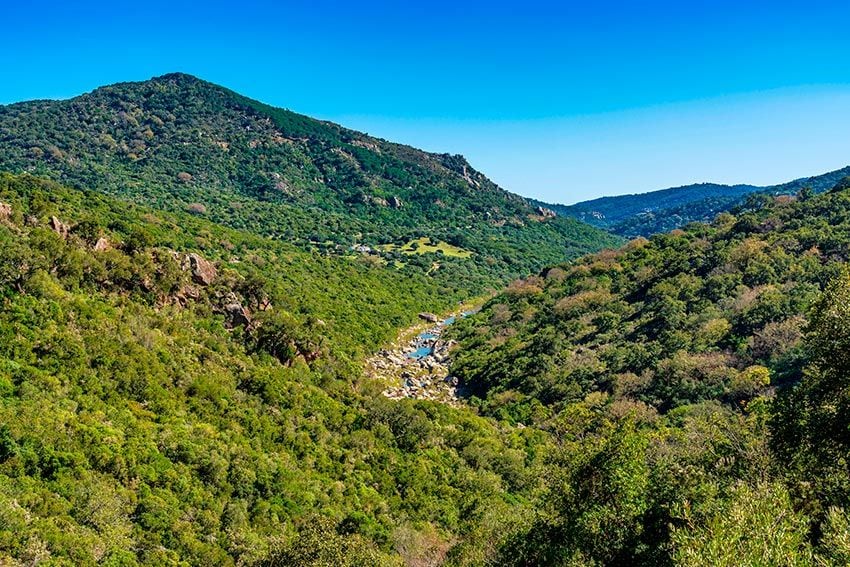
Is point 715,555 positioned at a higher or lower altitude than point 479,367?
higher

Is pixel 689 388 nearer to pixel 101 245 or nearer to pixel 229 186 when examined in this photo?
pixel 101 245

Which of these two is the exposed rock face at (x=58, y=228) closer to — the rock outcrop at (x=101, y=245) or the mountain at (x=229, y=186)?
the rock outcrop at (x=101, y=245)

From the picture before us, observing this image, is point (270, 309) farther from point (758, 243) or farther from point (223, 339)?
point (758, 243)

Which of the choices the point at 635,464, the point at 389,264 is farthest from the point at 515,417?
the point at 389,264

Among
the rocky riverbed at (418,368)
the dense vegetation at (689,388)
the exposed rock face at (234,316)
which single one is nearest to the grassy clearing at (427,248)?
the dense vegetation at (689,388)

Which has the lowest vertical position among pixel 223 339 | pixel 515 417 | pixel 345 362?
pixel 515 417

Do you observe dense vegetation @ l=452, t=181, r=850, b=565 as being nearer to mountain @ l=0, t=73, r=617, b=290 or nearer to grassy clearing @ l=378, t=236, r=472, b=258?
grassy clearing @ l=378, t=236, r=472, b=258
